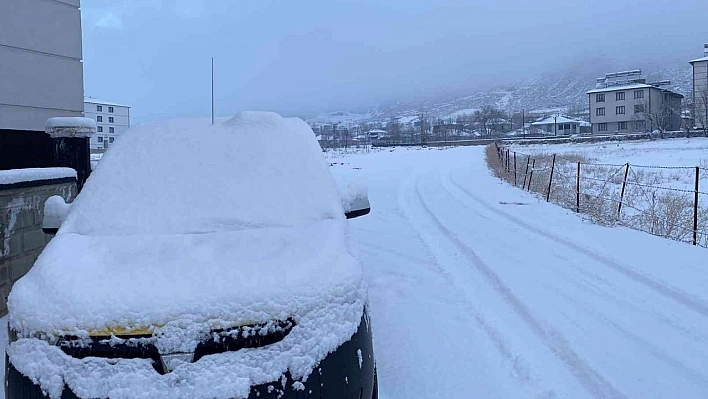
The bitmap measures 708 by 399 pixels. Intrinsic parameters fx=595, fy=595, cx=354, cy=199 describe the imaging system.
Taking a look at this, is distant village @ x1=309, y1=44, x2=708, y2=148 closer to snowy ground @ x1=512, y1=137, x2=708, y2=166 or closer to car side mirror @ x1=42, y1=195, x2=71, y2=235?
snowy ground @ x1=512, y1=137, x2=708, y2=166

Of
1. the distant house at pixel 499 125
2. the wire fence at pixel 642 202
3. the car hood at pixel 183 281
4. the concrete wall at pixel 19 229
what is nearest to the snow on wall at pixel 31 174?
the concrete wall at pixel 19 229

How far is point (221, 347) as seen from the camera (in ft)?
7.86

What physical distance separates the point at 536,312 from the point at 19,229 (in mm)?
4816

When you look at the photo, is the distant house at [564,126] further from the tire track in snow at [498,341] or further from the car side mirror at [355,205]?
the car side mirror at [355,205]

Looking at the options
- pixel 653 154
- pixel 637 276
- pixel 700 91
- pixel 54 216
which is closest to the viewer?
pixel 54 216

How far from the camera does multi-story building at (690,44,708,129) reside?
7781cm

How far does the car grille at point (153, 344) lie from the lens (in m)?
2.36

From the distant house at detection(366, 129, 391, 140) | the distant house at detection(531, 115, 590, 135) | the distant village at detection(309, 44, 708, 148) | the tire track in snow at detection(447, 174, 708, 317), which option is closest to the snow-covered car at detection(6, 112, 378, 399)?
the tire track in snow at detection(447, 174, 708, 317)

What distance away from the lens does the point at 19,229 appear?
5504 mm

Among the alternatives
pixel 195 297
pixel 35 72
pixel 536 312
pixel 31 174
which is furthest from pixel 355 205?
pixel 35 72

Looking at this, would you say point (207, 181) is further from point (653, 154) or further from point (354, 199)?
point (653, 154)

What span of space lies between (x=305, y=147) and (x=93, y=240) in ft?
4.98

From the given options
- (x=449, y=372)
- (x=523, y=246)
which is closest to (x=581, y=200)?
(x=523, y=246)

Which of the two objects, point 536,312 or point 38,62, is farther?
point 38,62
